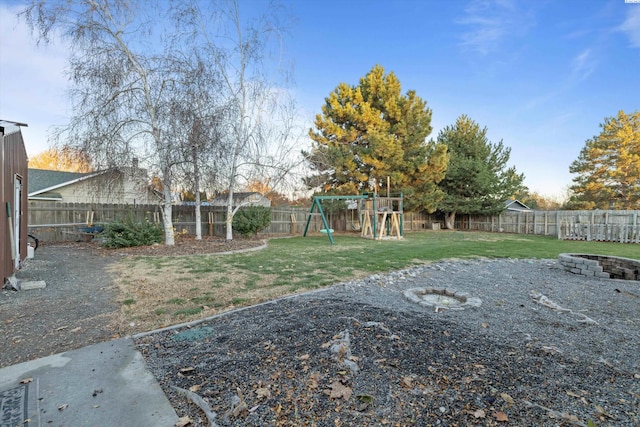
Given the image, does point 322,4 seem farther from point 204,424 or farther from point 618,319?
point 204,424

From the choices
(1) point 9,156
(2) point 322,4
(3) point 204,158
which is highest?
(2) point 322,4

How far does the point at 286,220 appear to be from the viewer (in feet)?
52.4

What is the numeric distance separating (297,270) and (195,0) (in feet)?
30.7

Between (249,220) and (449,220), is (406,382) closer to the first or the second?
(249,220)

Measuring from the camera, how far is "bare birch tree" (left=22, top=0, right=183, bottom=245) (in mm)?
7902

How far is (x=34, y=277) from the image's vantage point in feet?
17.3

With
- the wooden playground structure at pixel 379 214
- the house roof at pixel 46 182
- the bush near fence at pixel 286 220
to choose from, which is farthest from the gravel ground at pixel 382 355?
the house roof at pixel 46 182

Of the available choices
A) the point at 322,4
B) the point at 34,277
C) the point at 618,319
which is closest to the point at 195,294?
the point at 34,277

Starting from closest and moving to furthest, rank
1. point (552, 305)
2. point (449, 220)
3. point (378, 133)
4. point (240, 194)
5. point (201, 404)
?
point (201, 404)
point (552, 305)
point (240, 194)
point (378, 133)
point (449, 220)

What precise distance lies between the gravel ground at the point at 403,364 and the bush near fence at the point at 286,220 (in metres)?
8.50

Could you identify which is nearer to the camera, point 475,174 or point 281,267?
point 281,267

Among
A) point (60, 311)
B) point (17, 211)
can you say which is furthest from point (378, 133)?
point (60, 311)

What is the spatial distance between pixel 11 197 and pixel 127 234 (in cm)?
353

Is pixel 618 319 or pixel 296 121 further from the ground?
pixel 296 121
